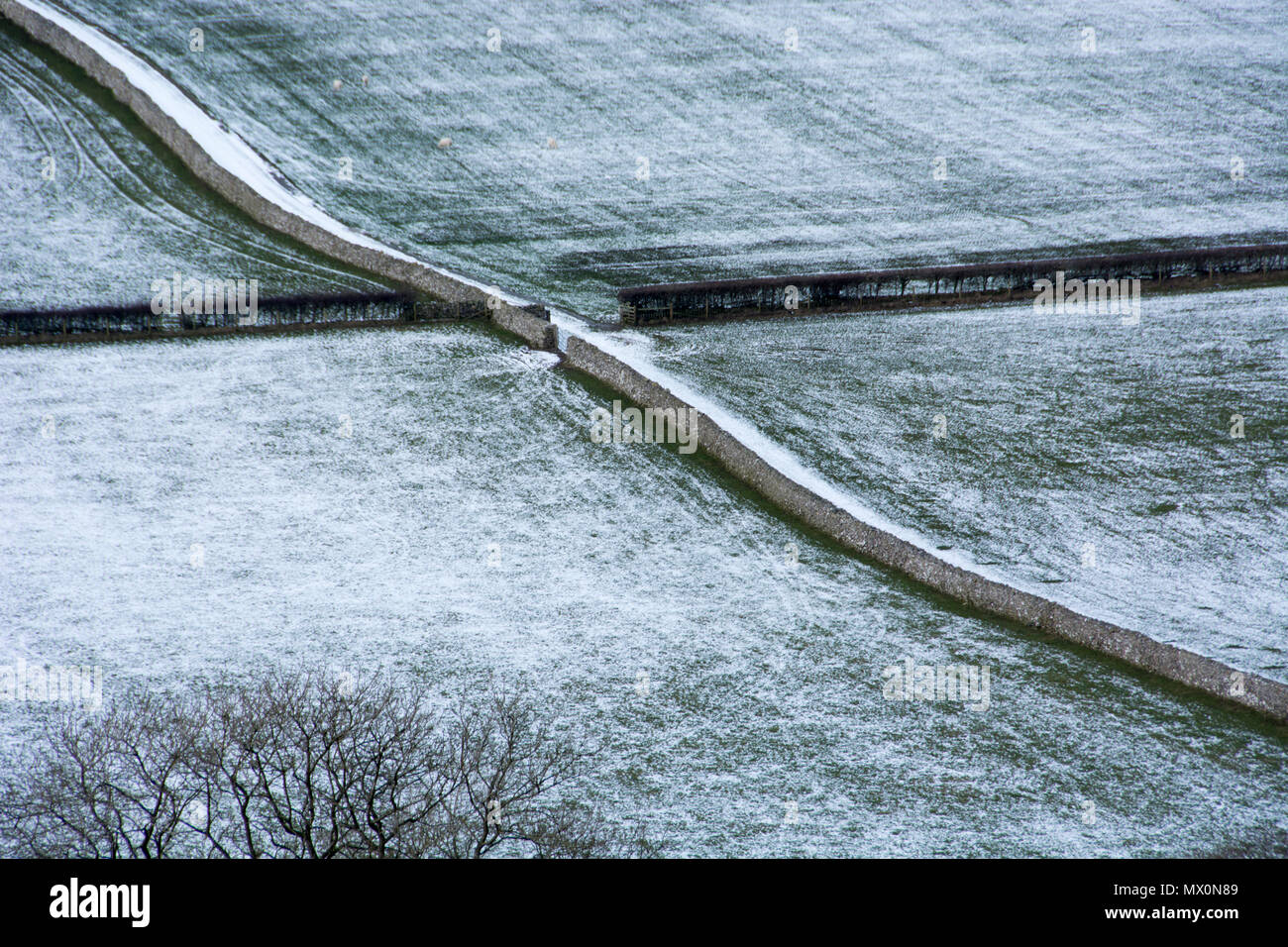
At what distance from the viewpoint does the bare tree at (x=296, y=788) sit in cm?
1680

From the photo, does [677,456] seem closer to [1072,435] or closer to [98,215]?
[1072,435]

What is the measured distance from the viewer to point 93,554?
28.6m

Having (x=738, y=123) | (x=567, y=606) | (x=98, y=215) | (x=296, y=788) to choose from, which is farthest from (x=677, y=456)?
(x=738, y=123)

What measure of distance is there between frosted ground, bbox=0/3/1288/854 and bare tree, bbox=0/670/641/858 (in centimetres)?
147

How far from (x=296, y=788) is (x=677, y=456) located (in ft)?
52.6

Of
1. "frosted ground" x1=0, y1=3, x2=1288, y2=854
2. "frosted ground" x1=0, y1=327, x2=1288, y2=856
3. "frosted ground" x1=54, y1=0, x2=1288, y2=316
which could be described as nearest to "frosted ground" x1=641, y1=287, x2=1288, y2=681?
"frosted ground" x1=0, y1=3, x2=1288, y2=854

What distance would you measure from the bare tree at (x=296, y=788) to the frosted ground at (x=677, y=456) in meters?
A: 1.47

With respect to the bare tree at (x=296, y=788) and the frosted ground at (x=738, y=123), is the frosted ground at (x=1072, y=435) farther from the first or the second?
the bare tree at (x=296, y=788)

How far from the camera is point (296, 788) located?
20.1m

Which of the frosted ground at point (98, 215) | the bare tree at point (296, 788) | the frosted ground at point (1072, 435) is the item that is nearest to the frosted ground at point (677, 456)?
the frosted ground at point (1072, 435)

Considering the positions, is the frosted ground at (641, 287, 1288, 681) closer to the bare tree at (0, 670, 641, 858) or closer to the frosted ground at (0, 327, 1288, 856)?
the frosted ground at (0, 327, 1288, 856)

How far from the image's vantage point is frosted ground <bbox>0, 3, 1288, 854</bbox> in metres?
21.6
